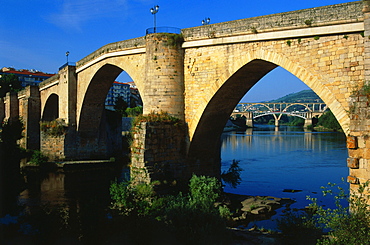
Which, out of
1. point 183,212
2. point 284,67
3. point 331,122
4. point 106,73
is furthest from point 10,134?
point 331,122

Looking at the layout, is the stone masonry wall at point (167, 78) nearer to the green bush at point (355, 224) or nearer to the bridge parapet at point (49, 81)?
the green bush at point (355, 224)

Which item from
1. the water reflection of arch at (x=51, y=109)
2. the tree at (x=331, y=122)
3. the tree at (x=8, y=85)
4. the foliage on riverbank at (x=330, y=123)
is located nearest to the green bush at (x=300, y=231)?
the water reflection of arch at (x=51, y=109)

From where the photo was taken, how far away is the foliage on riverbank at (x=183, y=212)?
7.46 metres

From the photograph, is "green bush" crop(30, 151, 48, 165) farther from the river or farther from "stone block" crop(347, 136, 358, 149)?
"stone block" crop(347, 136, 358, 149)

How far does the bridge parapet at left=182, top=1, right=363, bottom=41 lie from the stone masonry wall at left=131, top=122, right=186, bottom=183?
3.09 meters

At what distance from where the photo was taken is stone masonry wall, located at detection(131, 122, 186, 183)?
10.7 meters

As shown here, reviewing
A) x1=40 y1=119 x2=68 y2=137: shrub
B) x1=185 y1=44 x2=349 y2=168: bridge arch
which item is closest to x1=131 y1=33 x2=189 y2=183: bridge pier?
x1=185 y1=44 x2=349 y2=168: bridge arch

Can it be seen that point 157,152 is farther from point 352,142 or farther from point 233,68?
point 352,142

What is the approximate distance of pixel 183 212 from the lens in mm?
8289

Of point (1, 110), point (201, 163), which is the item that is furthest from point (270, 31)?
point (1, 110)

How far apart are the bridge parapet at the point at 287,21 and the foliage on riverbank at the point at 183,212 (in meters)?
4.51

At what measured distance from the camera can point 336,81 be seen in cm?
803

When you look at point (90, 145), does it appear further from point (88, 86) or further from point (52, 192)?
point (52, 192)

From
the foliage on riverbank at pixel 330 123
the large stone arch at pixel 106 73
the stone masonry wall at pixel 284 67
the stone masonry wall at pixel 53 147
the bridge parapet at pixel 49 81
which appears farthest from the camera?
the foliage on riverbank at pixel 330 123
